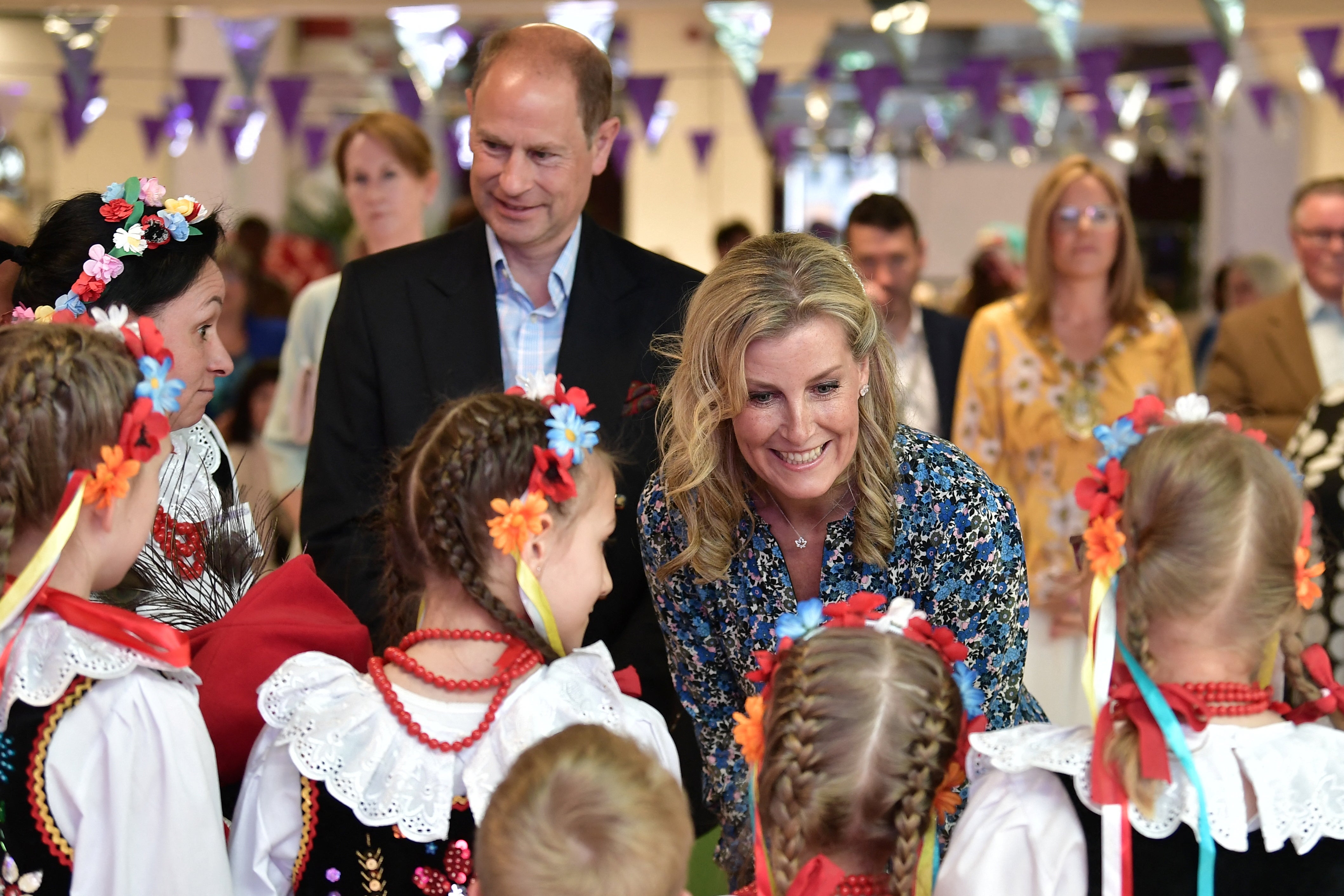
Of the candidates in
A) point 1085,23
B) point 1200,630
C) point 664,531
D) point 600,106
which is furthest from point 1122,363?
point 1085,23

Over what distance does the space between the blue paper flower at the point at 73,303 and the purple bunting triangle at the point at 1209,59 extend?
6.15m

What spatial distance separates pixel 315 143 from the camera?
32.2ft

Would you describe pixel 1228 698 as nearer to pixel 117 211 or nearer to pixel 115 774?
pixel 115 774

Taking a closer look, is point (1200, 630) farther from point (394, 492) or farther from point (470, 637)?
point (394, 492)

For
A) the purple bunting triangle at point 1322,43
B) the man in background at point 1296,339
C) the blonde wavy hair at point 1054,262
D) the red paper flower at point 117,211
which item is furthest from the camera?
Result: the purple bunting triangle at point 1322,43

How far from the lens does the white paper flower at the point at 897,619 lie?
1.84 metres

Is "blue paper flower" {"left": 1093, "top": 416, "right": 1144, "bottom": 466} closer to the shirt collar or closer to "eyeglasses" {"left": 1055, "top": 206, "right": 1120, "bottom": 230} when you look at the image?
the shirt collar

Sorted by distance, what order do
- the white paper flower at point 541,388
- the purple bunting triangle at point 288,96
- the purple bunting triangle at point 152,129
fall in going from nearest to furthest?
the white paper flower at point 541,388 < the purple bunting triangle at point 288,96 < the purple bunting triangle at point 152,129

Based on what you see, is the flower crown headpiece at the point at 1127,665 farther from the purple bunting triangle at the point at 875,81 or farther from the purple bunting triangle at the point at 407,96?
the purple bunting triangle at the point at 407,96

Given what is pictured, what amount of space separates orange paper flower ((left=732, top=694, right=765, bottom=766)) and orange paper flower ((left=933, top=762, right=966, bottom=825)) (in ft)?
0.77

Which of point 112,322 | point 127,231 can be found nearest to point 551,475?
point 112,322

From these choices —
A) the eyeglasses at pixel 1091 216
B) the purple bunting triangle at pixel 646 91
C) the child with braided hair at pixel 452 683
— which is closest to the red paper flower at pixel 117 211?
the child with braided hair at pixel 452 683

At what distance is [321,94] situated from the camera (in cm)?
1220

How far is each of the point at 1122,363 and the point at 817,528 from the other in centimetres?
207
